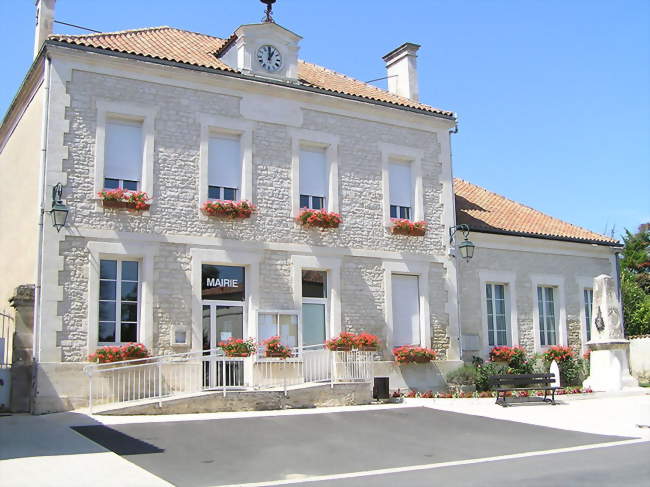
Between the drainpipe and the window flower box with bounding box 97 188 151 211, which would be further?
the window flower box with bounding box 97 188 151 211

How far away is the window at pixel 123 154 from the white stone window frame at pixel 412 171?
5.92m

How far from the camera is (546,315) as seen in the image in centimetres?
2075

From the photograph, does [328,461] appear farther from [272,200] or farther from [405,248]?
[405,248]

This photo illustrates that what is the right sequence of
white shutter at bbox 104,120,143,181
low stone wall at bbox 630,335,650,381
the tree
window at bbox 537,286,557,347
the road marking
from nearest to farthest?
the road marking < white shutter at bbox 104,120,143,181 < window at bbox 537,286,557,347 < low stone wall at bbox 630,335,650,381 < the tree

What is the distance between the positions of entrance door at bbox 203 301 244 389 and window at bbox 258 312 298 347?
0.45 meters

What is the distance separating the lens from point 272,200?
16.3m

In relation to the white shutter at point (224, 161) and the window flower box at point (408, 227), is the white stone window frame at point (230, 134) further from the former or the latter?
the window flower box at point (408, 227)

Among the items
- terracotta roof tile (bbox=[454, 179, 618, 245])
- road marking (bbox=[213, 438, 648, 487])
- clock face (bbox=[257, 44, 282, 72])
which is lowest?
road marking (bbox=[213, 438, 648, 487])

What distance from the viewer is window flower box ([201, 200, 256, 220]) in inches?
603

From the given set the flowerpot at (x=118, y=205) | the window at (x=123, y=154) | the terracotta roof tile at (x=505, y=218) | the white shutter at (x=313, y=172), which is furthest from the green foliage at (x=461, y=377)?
the window at (x=123, y=154)

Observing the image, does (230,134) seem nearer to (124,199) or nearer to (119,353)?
(124,199)

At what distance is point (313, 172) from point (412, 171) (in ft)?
9.18

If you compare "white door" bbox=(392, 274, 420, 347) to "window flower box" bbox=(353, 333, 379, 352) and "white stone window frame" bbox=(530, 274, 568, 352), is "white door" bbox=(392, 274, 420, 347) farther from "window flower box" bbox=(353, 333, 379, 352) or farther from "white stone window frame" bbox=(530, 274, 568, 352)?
"white stone window frame" bbox=(530, 274, 568, 352)

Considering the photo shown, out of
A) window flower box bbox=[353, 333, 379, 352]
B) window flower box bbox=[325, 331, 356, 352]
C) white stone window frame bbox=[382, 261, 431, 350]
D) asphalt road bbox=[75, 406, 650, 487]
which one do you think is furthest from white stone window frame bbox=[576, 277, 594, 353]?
asphalt road bbox=[75, 406, 650, 487]
